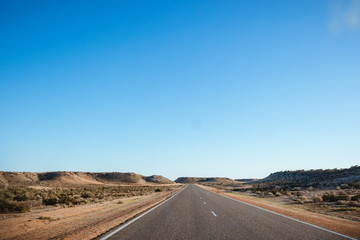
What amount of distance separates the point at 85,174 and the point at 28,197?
10394 centimetres

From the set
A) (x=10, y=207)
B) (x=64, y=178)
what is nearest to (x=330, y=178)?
(x=10, y=207)

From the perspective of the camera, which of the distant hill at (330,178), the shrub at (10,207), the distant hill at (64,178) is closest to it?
the shrub at (10,207)

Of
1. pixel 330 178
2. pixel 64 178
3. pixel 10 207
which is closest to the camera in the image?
pixel 10 207

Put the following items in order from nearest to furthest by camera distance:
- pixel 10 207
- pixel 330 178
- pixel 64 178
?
pixel 10 207
pixel 330 178
pixel 64 178

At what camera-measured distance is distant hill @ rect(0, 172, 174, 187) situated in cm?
7474

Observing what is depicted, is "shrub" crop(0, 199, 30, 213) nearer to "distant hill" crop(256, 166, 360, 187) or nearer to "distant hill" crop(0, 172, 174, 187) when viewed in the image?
"distant hill" crop(0, 172, 174, 187)

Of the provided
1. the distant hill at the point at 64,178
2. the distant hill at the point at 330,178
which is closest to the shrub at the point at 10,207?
the distant hill at the point at 64,178

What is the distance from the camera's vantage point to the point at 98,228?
833cm

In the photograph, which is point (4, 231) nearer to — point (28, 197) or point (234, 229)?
point (234, 229)

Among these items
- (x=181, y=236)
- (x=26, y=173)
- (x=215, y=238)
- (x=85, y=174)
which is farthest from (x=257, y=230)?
(x=85, y=174)

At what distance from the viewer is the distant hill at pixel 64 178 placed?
7474 cm

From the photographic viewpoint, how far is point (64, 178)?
96.0 meters

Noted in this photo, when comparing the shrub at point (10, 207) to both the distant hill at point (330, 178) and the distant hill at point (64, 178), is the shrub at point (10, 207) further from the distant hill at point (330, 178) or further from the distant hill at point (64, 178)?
the distant hill at point (330, 178)

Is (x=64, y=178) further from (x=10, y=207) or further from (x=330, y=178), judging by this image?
(x=330, y=178)
